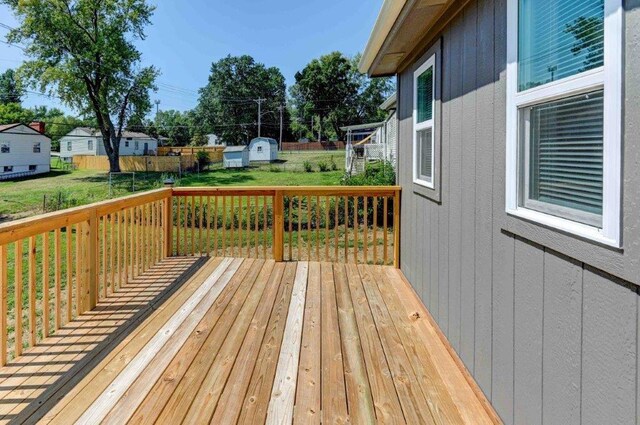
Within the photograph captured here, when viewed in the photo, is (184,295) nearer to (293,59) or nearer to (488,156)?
(488,156)

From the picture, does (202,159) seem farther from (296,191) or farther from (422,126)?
(422,126)

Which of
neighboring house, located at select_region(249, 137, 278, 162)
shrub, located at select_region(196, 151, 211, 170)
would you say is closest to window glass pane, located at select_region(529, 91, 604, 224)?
shrub, located at select_region(196, 151, 211, 170)

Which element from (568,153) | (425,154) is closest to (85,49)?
(425,154)

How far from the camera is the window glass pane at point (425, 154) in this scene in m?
3.13

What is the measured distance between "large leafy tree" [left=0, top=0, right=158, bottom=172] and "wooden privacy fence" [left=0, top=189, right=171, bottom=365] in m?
19.4

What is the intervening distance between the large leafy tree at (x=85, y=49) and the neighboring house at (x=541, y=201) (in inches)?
888

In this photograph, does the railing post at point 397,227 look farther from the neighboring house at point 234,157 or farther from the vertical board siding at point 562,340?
the neighboring house at point 234,157

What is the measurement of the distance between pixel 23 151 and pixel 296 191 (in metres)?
28.8

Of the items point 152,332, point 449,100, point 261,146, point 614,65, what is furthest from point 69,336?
point 261,146

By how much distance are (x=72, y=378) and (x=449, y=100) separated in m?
2.78

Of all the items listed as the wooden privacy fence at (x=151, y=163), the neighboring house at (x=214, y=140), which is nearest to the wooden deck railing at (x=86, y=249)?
the wooden privacy fence at (x=151, y=163)

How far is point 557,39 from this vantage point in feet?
4.34

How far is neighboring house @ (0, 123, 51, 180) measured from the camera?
24.1 meters

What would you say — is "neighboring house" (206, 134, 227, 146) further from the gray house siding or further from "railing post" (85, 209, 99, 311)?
the gray house siding
